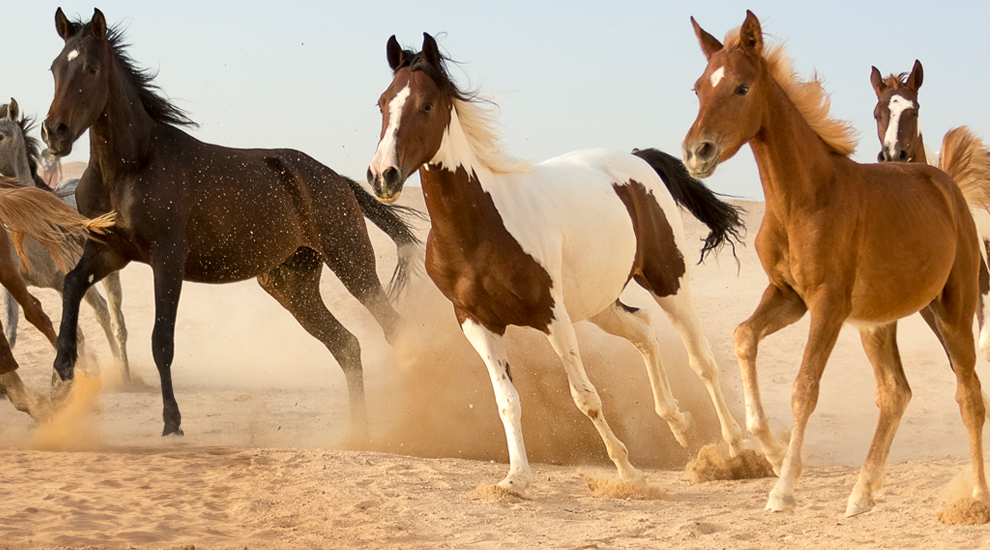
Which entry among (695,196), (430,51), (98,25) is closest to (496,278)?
(430,51)

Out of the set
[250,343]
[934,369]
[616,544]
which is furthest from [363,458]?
[250,343]

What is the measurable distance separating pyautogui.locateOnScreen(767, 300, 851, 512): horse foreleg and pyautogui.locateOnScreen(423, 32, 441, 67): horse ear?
2208 mm

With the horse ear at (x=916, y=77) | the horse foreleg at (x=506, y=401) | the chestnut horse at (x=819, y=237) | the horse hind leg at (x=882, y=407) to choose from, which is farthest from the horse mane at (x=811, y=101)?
the horse ear at (x=916, y=77)

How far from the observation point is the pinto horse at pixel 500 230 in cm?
462

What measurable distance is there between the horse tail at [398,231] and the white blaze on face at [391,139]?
138 inches

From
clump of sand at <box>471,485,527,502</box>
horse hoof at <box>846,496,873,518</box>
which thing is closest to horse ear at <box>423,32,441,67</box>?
clump of sand at <box>471,485,527,502</box>

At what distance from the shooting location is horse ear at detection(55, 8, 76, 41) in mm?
6469

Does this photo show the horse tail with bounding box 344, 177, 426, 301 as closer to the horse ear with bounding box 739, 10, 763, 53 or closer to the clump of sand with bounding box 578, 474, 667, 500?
the clump of sand with bounding box 578, 474, 667, 500

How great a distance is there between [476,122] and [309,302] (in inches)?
127

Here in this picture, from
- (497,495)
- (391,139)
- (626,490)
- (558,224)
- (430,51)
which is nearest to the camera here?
(391,139)

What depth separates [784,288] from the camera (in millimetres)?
4121

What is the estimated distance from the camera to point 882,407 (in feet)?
14.3

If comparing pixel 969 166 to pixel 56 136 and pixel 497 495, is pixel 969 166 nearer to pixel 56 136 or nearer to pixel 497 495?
pixel 497 495

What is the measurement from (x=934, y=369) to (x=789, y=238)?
349 inches
